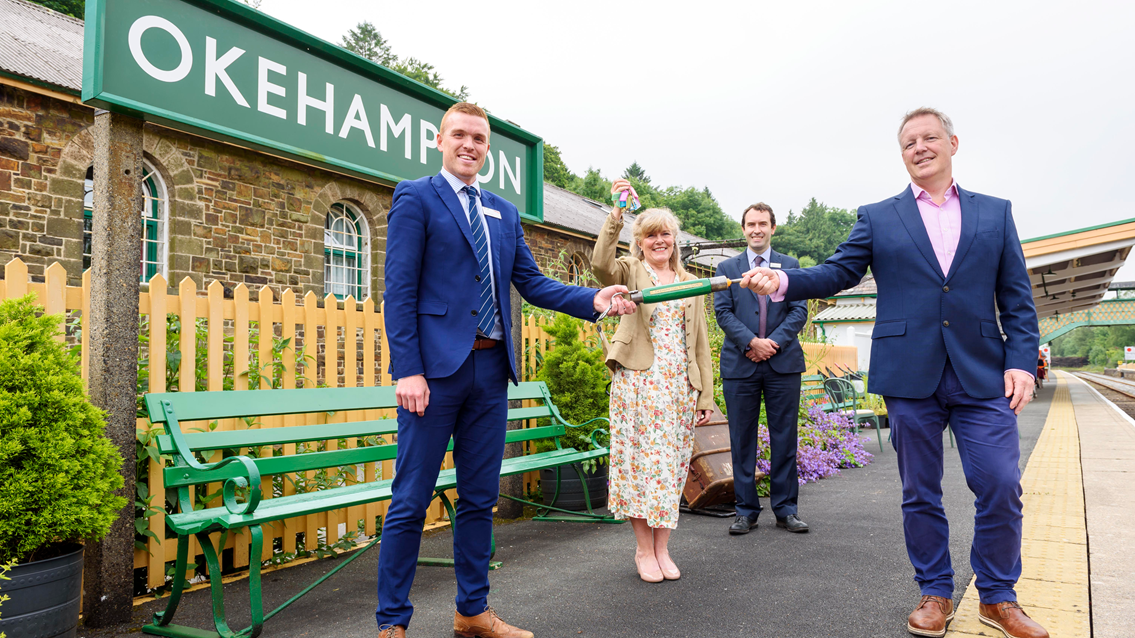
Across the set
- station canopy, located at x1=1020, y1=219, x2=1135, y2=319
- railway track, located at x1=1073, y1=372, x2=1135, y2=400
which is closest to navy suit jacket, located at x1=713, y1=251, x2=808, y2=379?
station canopy, located at x1=1020, y1=219, x2=1135, y2=319

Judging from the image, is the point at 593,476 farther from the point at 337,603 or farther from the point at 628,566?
the point at 337,603

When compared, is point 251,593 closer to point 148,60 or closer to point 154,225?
point 148,60

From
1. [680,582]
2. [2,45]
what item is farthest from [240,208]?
[680,582]

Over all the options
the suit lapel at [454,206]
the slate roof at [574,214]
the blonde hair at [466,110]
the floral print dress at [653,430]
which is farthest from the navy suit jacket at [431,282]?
the slate roof at [574,214]

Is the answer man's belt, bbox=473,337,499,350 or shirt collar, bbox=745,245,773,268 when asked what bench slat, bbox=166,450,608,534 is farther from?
shirt collar, bbox=745,245,773,268

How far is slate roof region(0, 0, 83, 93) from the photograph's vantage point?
30.6 feet

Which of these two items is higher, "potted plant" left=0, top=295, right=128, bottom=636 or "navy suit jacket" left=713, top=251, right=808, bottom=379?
"navy suit jacket" left=713, top=251, right=808, bottom=379

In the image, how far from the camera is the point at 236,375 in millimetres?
3881

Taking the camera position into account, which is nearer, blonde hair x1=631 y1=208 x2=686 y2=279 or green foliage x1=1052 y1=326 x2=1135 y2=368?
blonde hair x1=631 y1=208 x2=686 y2=279

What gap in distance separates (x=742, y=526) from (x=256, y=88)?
3.97m

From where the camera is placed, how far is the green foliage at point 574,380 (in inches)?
221

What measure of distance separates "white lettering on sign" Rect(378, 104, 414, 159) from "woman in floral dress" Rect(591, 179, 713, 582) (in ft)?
4.93

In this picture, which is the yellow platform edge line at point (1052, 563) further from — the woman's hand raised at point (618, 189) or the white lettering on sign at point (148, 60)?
the white lettering on sign at point (148, 60)

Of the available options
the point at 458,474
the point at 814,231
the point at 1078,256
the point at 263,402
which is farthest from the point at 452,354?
the point at 814,231
